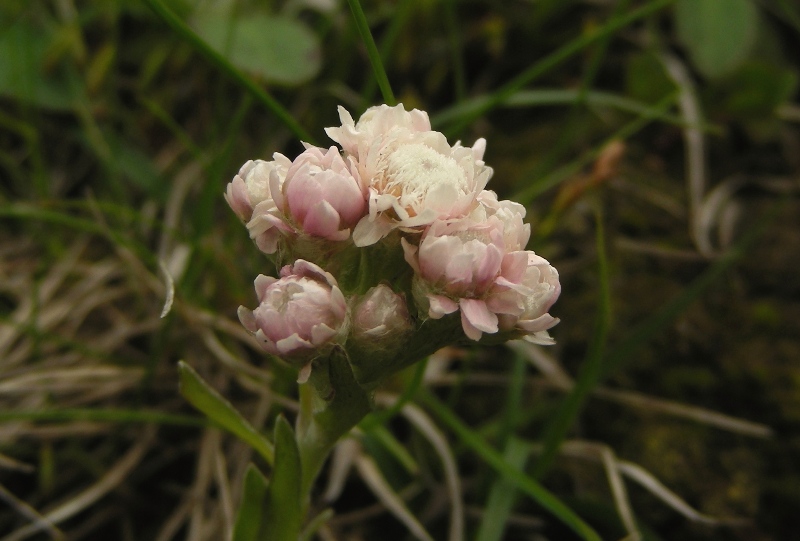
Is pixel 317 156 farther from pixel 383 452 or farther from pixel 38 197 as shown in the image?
pixel 38 197

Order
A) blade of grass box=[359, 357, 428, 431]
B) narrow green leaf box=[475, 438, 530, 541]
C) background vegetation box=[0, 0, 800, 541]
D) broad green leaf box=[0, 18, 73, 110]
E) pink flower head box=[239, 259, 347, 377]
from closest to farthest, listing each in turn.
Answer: pink flower head box=[239, 259, 347, 377] < blade of grass box=[359, 357, 428, 431] < narrow green leaf box=[475, 438, 530, 541] < background vegetation box=[0, 0, 800, 541] < broad green leaf box=[0, 18, 73, 110]

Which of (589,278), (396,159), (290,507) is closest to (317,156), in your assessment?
(396,159)

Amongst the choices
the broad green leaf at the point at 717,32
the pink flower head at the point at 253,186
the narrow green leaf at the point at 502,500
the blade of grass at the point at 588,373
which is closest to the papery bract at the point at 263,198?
the pink flower head at the point at 253,186

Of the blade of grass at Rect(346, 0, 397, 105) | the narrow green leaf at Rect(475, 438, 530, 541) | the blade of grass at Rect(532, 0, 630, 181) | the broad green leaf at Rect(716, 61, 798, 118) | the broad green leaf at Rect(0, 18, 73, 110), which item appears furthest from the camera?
the broad green leaf at Rect(716, 61, 798, 118)

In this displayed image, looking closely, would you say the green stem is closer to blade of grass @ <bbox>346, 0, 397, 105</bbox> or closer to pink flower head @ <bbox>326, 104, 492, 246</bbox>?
pink flower head @ <bbox>326, 104, 492, 246</bbox>

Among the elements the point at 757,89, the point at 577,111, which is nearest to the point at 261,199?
the point at 577,111

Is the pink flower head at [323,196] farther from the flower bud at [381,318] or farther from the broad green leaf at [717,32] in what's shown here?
the broad green leaf at [717,32]

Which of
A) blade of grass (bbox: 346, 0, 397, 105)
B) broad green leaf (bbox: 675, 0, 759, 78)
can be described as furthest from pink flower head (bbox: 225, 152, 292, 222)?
broad green leaf (bbox: 675, 0, 759, 78)
